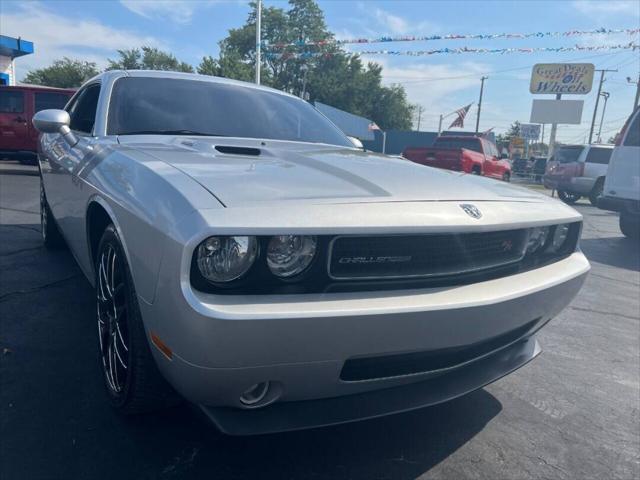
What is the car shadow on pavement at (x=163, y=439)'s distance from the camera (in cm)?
187

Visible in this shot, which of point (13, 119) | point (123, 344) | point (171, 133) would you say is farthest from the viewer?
point (13, 119)

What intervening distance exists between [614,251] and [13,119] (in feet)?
Answer: 40.4

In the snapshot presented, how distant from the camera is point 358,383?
1.66 m

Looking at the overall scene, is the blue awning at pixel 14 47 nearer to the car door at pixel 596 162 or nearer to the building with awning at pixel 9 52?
the building with awning at pixel 9 52

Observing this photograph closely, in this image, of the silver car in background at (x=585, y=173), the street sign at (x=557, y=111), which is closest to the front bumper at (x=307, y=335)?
the silver car in background at (x=585, y=173)

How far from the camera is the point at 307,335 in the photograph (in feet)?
4.74

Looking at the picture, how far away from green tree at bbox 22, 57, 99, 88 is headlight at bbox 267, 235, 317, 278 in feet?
139

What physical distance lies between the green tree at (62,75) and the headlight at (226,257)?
1662 inches

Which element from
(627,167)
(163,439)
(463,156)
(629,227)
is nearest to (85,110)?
(163,439)

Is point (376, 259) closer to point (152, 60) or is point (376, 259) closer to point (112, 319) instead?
point (112, 319)

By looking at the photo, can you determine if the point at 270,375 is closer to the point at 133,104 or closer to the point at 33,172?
the point at 133,104

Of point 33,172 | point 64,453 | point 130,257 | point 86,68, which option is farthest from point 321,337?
point 86,68

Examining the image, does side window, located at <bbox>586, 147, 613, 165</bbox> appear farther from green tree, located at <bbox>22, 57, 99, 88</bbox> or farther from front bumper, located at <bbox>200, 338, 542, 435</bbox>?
green tree, located at <bbox>22, 57, 99, 88</bbox>

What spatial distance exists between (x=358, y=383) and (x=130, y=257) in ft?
2.90
